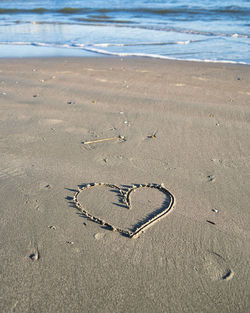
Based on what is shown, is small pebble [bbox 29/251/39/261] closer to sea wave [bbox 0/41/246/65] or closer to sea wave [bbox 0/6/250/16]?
sea wave [bbox 0/41/246/65]

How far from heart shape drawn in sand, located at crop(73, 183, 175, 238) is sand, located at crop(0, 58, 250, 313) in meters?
0.03

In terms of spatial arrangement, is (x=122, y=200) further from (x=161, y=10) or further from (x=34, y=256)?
(x=161, y=10)

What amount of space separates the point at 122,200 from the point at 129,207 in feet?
0.38

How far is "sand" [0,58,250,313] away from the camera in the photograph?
1.79 m

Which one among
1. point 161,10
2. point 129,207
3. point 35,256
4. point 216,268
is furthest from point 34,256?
point 161,10

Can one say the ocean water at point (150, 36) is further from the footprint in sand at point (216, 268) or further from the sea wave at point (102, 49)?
the footprint in sand at point (216, 268)

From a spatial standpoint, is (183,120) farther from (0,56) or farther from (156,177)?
(0,56)

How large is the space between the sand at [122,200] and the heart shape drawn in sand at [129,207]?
0.03m

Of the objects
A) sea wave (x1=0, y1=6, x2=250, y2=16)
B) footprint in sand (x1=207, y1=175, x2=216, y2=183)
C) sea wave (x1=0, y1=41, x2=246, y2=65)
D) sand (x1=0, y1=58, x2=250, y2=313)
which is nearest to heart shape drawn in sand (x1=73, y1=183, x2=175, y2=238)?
sand (x1=0, y1=58, x2=250, y2=313)

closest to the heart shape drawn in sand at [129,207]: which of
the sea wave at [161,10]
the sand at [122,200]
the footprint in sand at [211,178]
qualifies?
the sand at [122,200]

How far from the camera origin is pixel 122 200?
2.55 meters

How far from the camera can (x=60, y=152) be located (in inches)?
130

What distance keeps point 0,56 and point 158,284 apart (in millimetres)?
8132

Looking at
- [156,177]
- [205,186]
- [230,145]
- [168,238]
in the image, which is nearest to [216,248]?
[168,238]
